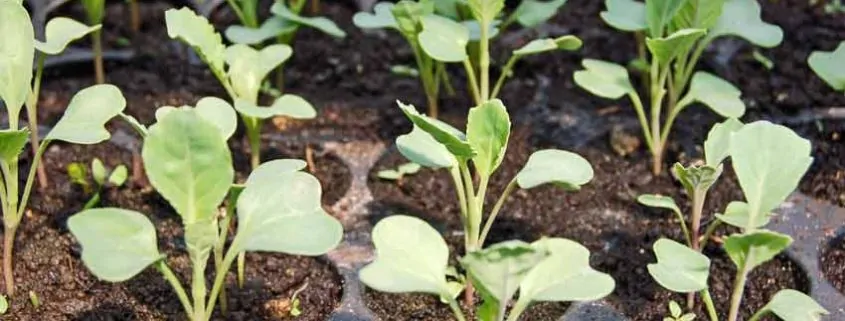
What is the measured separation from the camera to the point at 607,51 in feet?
6.05

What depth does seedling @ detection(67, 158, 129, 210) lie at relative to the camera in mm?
1452

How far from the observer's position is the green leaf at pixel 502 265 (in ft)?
3.02

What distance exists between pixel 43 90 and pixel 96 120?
61 cm

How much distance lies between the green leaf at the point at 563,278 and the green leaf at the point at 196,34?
0.52m

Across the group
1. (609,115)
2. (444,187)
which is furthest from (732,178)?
(444,187)

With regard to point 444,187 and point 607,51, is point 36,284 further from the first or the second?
point 607,51

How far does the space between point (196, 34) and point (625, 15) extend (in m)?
0.54

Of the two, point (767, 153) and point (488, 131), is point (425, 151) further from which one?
point (767, 153)

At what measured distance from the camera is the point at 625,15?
4.86 feet

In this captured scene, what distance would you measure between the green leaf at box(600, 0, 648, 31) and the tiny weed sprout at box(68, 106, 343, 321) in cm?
54

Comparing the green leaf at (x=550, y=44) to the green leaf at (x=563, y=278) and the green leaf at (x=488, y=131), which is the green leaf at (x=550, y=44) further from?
the green leaf at (x=563, y=278)

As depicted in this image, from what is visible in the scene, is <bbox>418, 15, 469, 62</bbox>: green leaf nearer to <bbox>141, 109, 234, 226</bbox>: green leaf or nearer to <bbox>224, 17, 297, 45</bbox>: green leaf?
<bbox>224, 17, 297, 45</bbox>: green leaf

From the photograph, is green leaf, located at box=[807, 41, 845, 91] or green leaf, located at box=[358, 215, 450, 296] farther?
green leaf, located at box=[807, 41, 845, 91]

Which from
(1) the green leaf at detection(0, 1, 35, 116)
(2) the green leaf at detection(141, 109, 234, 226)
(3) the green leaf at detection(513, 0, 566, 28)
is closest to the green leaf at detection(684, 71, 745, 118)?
(3) the green leaf at detection(513, 0, 566, 28)
